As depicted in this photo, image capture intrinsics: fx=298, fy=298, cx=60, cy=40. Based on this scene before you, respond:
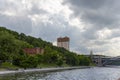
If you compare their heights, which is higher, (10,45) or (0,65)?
(10,45)

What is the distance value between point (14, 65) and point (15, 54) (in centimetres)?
854

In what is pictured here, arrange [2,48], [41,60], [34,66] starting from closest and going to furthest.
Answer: [2,48], [34,66], [41,60]

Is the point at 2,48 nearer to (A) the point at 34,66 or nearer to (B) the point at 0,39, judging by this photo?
(B) the point at 0,39

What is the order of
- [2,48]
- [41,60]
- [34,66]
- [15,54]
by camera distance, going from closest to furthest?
[2,48]
[15,54]
[34,66]
[41,60]

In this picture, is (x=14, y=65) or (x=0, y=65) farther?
(x=14, y=65)

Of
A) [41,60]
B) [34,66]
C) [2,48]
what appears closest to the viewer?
[2,48]

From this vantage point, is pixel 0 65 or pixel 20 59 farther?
pixel 20 59

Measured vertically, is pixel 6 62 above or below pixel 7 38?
below

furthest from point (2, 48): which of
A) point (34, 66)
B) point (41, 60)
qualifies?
point (41, 60)

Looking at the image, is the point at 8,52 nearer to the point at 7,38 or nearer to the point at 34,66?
the point at 7,38

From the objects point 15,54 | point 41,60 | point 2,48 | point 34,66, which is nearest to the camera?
point 2,48

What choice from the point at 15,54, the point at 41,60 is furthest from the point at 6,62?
the point at 41,60

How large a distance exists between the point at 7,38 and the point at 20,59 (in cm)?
1646

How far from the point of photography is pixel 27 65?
141125mm
